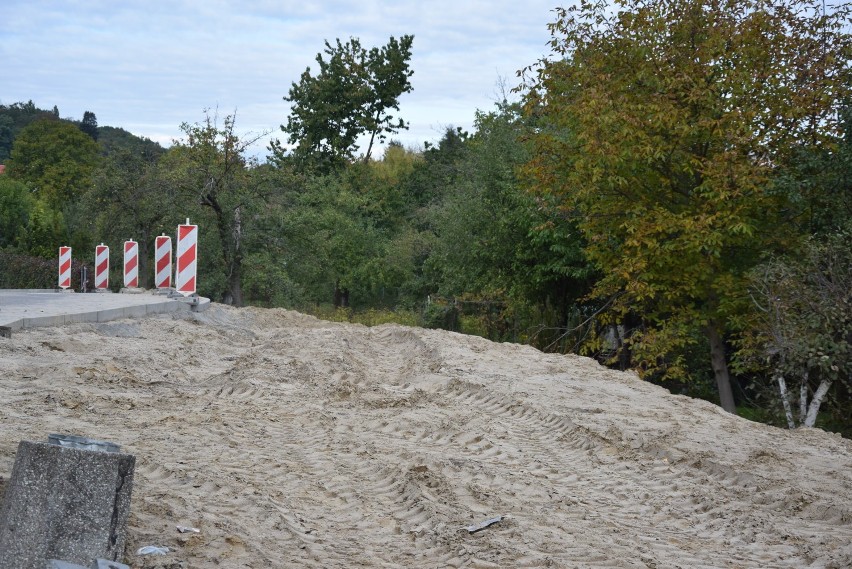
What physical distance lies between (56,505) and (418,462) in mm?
3496

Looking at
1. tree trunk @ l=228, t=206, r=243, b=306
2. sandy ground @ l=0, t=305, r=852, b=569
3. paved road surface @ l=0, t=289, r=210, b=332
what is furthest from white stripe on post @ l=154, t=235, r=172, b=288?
tree trunk @ l=228, t=206, r=243, b=306

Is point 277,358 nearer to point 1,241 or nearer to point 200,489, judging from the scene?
point 200,489

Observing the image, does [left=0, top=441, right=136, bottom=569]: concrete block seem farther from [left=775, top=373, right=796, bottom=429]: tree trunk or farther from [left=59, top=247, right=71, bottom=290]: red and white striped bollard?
[left=59, top=247, right=71, bottom=290]: red and white striped bollard

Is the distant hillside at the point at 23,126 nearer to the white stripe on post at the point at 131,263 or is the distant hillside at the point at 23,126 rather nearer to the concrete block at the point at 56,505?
the white stripe on post at the point at 131,263

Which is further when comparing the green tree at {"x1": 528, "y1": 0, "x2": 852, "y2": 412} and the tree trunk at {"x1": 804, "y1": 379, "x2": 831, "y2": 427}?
the green tree at {"x1": 528, "y1": 0, "x2": 852, "y2": 412}

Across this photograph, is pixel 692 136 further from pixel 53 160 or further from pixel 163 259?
pixel 53 160

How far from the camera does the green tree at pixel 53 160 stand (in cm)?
6656

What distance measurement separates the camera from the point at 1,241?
50.2m

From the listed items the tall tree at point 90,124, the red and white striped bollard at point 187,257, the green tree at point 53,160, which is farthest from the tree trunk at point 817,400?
the tall tree at point 90,124

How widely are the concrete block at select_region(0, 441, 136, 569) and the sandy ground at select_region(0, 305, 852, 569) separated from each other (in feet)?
1.28

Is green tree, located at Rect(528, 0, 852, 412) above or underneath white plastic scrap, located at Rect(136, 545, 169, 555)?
above

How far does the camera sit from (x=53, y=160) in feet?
228

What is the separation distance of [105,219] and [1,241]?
71.1 feet

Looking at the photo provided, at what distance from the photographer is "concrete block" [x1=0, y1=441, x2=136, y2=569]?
150 inches
